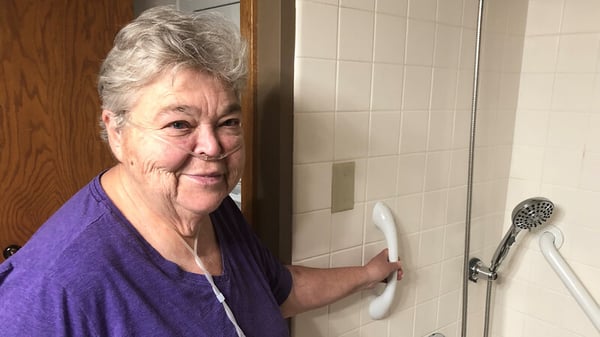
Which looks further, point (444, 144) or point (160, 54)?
point (444, 144)

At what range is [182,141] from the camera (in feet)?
2.35

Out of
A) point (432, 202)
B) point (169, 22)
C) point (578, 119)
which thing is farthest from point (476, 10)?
point (169, 22)

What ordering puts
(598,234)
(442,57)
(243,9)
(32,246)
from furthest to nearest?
(598,234) < (442,57) < (243,9) < (32,246)

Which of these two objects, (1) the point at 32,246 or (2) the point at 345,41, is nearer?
(1) the point at 32,246

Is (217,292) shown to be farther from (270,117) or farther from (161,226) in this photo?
(270,117)

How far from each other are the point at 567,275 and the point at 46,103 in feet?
5.74

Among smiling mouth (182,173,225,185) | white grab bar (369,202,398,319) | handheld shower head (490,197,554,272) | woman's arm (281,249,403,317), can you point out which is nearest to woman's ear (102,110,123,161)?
smiling mouth (182,173,225,185)

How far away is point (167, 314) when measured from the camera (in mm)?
731

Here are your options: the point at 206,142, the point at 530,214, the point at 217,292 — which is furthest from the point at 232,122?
the point at 530,214

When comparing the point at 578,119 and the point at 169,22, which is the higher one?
the point at 169,22

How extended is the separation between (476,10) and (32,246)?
1.32m

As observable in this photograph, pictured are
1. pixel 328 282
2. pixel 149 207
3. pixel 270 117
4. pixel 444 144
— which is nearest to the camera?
pixel 149 207

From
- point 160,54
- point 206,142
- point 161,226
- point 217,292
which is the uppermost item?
point 160,54

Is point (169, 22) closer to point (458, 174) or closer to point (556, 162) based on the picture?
point (458, 174)
